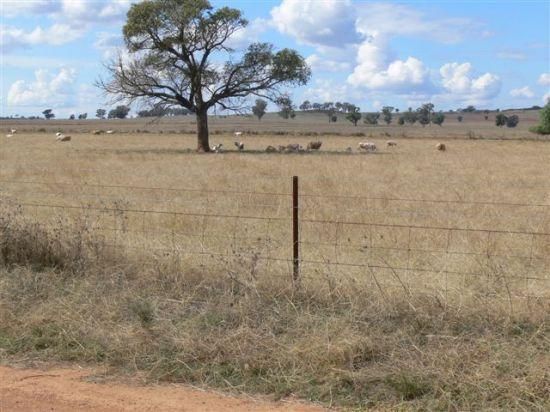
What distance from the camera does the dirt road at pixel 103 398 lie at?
15.2 ft

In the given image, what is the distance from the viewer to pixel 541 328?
561 cm

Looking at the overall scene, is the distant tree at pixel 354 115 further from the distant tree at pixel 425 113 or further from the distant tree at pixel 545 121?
the distant tree at pixel 545 121

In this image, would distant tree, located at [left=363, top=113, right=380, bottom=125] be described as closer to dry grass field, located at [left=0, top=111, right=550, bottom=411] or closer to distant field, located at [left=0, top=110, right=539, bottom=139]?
distant field, located at [left=0, top=110, right=539, bottom=139]

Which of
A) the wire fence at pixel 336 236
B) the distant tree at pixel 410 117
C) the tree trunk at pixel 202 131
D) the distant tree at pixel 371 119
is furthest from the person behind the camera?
the distant tree at pixel 410 117

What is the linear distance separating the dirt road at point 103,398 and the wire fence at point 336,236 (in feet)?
7.19

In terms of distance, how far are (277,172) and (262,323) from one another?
18210mm

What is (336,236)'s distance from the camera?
983 centimetres

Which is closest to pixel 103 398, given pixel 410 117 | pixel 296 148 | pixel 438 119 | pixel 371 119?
pixel 296 148

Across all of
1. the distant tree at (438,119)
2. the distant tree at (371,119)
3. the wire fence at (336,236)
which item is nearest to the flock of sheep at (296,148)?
the wire fence at (336,236)

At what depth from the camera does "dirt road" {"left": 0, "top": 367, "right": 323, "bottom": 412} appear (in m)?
4.63

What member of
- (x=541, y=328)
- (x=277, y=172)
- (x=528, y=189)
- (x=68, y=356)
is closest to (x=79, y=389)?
(x=68, y=356)

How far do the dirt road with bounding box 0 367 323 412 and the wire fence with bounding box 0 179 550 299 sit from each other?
2.19m

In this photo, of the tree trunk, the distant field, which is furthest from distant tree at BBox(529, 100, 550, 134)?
the tree trunk

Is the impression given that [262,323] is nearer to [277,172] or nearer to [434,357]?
[434,357]
